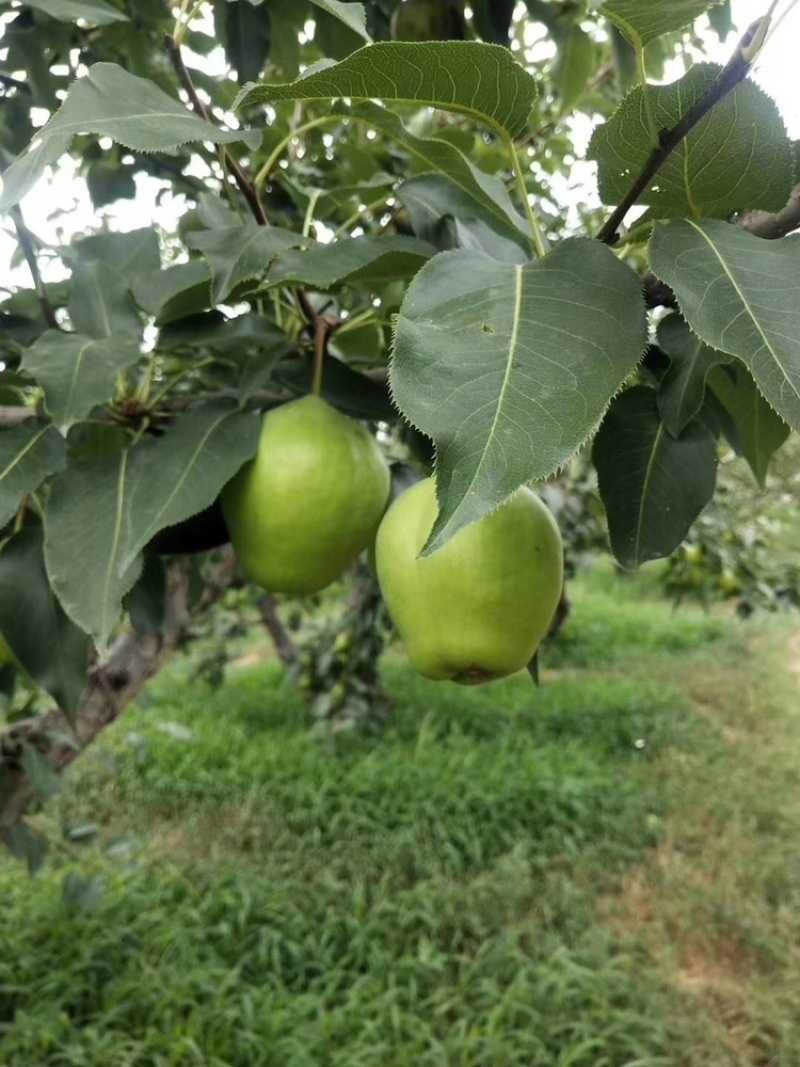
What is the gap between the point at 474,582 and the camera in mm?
699

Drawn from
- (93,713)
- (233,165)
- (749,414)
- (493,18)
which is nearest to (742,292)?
(749,414)

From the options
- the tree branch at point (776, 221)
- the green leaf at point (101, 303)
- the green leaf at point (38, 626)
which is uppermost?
the tree branch at point (776, 221)

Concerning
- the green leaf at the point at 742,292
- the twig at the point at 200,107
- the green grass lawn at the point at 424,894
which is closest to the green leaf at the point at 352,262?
the twig at the point at 200,107

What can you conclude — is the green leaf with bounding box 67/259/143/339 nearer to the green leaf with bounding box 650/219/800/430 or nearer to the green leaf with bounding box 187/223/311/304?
the green leaf with bounding box 187/223/311/304

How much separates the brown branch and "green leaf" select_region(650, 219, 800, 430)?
1.40 m

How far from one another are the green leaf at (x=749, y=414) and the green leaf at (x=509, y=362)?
30 cm

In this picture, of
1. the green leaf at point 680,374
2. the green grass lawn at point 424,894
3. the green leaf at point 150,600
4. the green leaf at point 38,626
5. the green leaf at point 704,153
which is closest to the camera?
the green leaf at point 704,153

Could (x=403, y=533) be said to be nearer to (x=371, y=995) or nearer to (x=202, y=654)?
(x=371, y=995)

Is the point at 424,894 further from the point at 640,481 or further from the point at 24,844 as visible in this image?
the point at 640,481

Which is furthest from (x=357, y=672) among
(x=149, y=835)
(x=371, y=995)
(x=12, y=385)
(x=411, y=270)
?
(x=411, y=270)

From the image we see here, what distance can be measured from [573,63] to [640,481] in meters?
1.07

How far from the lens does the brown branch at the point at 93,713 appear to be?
1.85 m

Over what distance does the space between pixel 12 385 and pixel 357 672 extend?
11.5 ft

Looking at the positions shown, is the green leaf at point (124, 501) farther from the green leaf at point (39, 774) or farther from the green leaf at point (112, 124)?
the green leaf at point (39, 774)
